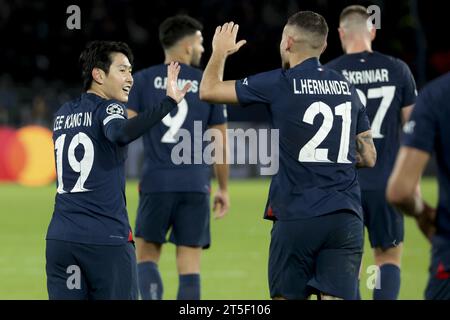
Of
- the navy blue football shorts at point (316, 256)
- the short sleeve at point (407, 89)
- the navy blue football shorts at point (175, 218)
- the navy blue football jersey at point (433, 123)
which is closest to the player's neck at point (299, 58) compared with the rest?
the navy blue football shorts at point (316, 256)

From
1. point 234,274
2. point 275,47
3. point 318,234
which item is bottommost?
point 234,274

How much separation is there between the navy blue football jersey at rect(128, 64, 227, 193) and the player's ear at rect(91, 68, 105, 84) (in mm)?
2228

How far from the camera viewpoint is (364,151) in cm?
581

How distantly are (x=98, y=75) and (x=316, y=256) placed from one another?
1.61 meters

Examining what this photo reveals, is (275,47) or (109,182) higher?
(275,47)

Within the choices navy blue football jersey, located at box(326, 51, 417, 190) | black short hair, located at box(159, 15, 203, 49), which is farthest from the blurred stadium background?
navy blue football jersey, located at box(326, 51, 417, 190)

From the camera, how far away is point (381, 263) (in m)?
7.88

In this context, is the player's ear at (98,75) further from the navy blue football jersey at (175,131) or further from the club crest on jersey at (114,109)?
the navy blue football jersey at (175,131)

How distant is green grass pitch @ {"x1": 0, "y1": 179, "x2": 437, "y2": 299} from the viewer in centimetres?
945

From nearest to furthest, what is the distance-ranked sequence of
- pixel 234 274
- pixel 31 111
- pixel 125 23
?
pixel 234 274, pixel 31 111, pixel 125 23

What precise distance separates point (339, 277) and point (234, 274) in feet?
16.2

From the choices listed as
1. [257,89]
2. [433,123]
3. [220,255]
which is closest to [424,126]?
[433,123]
